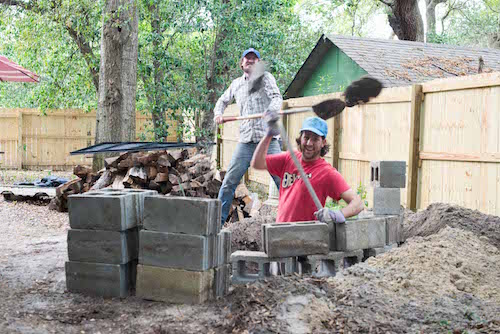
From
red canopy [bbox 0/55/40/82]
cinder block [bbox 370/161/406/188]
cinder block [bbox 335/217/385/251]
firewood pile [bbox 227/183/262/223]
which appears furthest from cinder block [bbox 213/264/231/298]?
red canopy [bbox 0/55/40/82]

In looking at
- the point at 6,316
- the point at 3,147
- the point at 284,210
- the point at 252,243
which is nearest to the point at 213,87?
the point at 3,147

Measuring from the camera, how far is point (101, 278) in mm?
4352

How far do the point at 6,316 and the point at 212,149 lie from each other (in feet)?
47.3

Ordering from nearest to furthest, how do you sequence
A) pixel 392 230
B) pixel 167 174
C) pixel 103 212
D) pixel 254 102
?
pixel 103 212 → pixel 392 230 → pixel 254 102 → pixel 167 174

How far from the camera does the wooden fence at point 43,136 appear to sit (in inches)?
775

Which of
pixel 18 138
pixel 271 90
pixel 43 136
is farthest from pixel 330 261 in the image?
pixel 18 138

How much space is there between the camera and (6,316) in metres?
3.87

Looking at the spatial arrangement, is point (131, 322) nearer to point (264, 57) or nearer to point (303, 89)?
point (264, 57)

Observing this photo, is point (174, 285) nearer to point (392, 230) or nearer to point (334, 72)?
point (392, 230)

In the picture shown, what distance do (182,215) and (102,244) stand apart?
2.42 ft

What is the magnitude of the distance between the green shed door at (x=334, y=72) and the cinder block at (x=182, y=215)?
11851 millimetres

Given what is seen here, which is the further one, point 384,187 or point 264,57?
point 264,57

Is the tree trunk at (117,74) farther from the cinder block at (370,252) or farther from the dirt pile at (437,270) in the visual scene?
the dirt pile at (437,270)

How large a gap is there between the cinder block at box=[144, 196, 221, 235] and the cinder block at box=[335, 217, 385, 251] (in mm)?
1112
